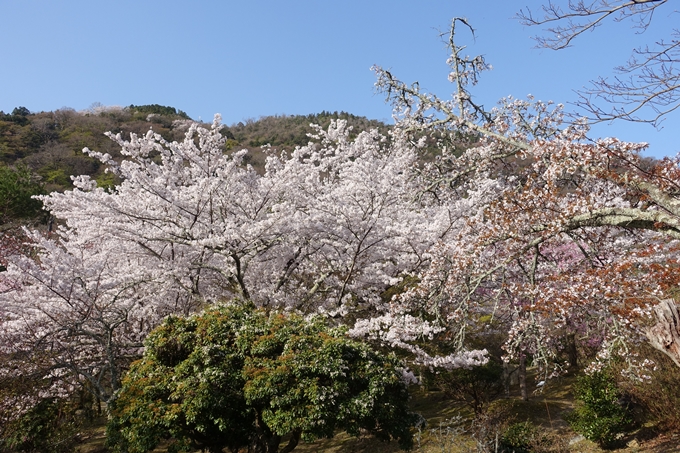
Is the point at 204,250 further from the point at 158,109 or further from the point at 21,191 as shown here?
the point at 158,109

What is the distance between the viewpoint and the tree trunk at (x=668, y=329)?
3730 mm

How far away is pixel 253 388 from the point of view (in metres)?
5.79

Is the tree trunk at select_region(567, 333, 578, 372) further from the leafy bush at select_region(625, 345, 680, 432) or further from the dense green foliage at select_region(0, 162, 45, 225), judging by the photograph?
the dense green foliage at select_region(0, 162, 45, 225)

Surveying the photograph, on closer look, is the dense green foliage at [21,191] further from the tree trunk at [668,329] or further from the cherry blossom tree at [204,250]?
the tree trunk at [668,329]

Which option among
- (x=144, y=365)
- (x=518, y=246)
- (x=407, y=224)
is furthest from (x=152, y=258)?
(x=518, y=246)

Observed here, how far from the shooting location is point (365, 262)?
905 centimetres

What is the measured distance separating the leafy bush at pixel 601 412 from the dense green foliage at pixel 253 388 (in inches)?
152

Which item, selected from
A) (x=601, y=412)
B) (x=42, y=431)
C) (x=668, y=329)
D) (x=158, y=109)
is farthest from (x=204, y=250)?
(x=158, y=109)

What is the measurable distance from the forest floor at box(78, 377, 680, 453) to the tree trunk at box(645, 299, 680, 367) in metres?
3.34

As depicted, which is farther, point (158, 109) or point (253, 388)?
point (158, 109)

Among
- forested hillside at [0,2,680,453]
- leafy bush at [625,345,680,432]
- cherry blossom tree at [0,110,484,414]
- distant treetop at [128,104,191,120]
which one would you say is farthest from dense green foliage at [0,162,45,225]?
distant treetop at [128,104,191,120]

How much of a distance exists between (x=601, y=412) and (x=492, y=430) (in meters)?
2.07

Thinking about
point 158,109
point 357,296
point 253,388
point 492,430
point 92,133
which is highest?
point 158,109

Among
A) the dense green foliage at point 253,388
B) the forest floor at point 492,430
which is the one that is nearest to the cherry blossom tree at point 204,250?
the dense green foliage at point 253,388
